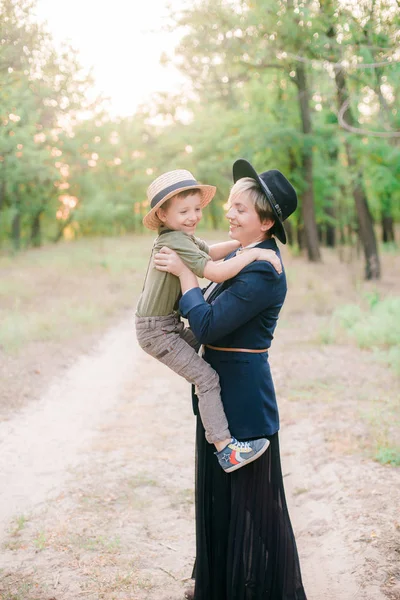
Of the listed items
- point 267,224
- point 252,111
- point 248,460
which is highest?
point 252,111

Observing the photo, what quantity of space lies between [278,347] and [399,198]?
71.2 ft

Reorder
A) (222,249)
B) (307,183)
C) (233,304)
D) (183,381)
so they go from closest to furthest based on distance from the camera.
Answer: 1. (233,304)
2. (222,249)
3. (183,381)
4. (307,183)

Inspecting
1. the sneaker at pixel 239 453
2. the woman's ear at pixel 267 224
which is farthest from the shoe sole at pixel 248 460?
the woman's ear at pixel 267 224

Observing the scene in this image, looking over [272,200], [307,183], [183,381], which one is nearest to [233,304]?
[272,200]

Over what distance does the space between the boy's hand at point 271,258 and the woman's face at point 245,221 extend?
129 millimetres

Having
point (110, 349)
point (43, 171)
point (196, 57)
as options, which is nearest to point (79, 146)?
point (43, 171)

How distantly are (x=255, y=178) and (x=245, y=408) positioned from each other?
1133 mm

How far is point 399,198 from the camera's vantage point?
1126 inches

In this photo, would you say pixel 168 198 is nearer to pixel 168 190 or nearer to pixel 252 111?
pixel 168 190

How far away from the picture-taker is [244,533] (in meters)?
2.90

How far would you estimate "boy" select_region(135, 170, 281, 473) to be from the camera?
110 inches

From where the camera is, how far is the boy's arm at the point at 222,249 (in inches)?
126

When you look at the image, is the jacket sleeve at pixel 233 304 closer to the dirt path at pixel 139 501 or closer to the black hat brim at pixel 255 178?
the black hat brim at pixel 255 178

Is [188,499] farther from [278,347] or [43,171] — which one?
[43,171]
